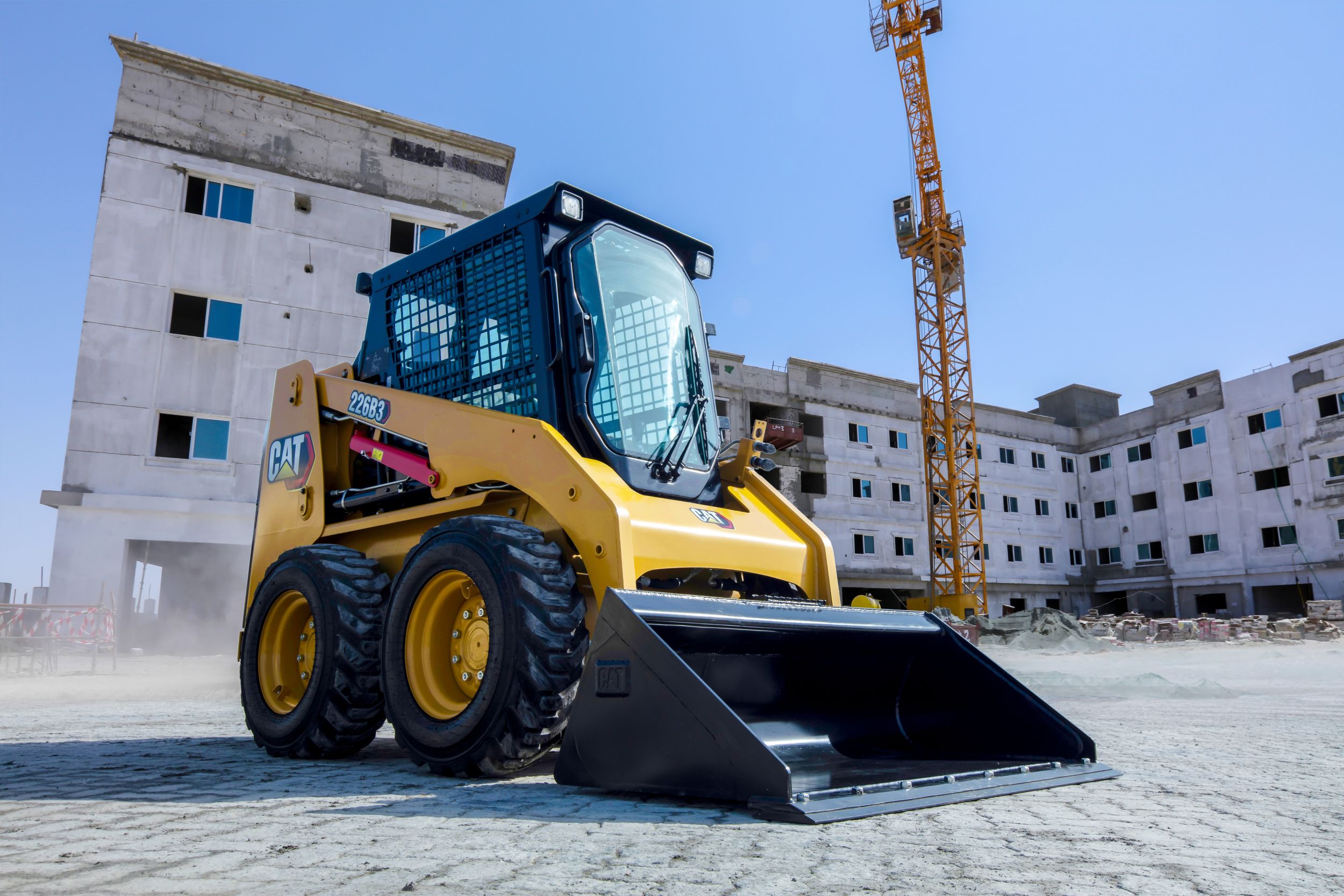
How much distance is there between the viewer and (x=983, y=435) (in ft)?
170

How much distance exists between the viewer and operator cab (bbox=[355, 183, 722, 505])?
5.24m

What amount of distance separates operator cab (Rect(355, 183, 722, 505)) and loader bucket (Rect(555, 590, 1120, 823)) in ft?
4.05

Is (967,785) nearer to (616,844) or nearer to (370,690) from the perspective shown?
(616,844)

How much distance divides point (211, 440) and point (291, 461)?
19.8 metres

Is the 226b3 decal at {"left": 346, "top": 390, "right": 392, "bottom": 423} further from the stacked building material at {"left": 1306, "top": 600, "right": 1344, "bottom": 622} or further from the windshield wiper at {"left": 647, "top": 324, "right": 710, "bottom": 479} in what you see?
the stacked building material at {"left": 1306, "top": 600, "right": 1344, "bottom": 622}

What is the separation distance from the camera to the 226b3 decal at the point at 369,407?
598 centimetres

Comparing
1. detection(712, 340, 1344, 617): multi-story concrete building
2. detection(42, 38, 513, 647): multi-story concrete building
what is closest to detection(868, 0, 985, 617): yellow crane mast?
detection(712, 340, 1344, 617): multi-story concrete building

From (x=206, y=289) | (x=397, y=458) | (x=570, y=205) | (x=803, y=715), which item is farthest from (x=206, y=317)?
(x=803, y=715)

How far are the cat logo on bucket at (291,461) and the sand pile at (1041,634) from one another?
23.5 meters

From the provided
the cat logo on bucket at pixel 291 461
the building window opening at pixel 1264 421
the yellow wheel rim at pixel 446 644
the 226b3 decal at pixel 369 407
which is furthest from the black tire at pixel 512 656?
the building window opening at pixel 1264 421

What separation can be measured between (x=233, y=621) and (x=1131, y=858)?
83.3 feet

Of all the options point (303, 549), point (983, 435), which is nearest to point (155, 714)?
point (303, 549)

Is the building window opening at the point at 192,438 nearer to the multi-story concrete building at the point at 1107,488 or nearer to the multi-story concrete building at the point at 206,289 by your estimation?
the multi-story concrete building at the point at 206,289

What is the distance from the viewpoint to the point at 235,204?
25656 millimetres
